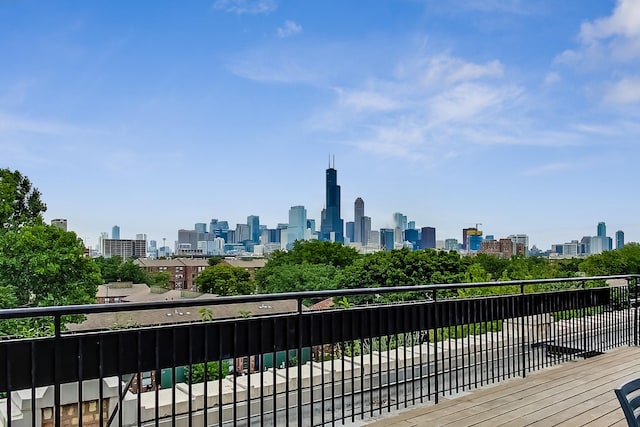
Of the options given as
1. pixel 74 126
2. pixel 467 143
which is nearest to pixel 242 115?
pixel 74 126

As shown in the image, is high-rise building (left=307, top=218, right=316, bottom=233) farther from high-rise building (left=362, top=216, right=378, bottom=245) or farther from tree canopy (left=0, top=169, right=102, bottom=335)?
tree canopy (left=0, top=169, right=102, bottom=335)

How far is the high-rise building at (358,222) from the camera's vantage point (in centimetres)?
13019

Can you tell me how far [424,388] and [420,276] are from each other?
123ft

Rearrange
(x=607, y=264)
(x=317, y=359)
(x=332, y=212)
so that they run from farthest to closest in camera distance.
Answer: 1. (x=332, y=212)
2. (x=607, y=264)
3. (x=317, y=359)

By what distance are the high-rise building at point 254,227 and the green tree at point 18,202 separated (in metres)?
119

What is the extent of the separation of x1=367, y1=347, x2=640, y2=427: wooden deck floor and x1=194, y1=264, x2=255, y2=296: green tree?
63159 millimetres

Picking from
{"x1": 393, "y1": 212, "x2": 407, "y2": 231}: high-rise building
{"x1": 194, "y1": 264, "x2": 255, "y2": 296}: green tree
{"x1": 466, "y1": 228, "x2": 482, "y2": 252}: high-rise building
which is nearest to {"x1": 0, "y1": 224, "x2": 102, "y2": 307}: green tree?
{"x1": 194, "y1": 264, "x2": 255, "y2": 296}: green tree

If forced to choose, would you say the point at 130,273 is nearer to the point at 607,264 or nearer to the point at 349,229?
the point at 607,264

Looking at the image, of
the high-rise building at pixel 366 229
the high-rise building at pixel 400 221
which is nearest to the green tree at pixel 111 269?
the high-rise building at pixel 366 229

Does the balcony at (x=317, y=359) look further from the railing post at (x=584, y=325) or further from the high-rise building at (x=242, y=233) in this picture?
the high-rise building at (x=242, y=233)

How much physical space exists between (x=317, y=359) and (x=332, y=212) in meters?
134

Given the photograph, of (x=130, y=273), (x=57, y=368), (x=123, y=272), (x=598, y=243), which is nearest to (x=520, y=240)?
(x=598, y=243)

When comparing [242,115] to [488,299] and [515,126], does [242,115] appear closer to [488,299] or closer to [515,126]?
[515,126]

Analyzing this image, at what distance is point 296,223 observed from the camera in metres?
120
